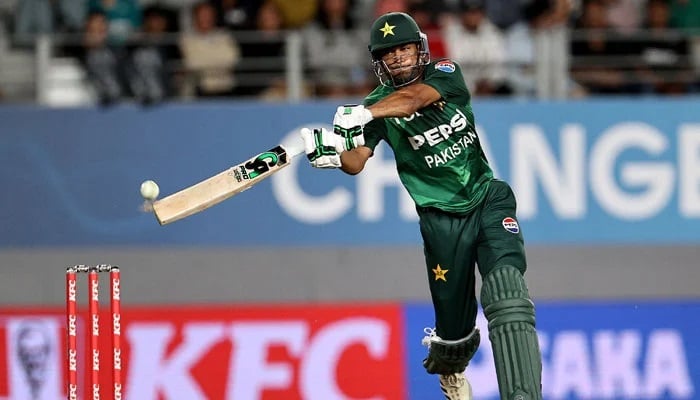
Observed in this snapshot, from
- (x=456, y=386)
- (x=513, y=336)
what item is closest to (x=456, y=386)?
(x=456, y=386)

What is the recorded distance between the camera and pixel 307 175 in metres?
9.94

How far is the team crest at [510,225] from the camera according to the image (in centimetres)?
579

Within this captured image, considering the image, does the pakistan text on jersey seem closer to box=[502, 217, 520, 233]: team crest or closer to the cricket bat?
box=[502, 217, 520, 233]: team crest

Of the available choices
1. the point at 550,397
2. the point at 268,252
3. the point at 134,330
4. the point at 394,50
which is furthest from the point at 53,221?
the point at 394,50

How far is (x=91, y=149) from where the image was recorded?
9.84 meters

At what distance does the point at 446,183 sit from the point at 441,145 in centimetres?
17

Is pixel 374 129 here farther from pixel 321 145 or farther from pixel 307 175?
pixel 307 175

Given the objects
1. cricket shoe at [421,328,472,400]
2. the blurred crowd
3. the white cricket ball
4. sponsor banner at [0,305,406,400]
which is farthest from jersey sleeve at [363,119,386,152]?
the blurred crowd

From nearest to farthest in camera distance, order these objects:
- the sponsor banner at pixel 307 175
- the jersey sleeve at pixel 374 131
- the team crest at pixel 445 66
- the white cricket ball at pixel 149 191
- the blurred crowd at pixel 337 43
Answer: the white cricket ball at pixel 149 191, the team crest at pixel 445 66, the jersey sleeve at pixel 374 131, the sponsor banner at pixel 307 175, the blurred crowd at pixel 337 43

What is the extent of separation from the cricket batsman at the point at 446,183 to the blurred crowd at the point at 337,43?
4.10 m

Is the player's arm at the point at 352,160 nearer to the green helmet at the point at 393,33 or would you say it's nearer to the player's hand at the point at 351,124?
the player's hand at the point at 351,124

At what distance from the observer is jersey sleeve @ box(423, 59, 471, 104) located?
5.76 metres

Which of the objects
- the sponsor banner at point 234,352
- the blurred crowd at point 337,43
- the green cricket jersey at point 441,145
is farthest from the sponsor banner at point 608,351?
the blurred crowd at point 337,43

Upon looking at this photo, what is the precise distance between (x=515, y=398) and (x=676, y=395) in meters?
2.81
